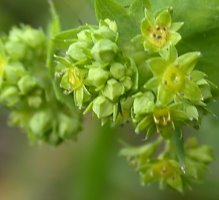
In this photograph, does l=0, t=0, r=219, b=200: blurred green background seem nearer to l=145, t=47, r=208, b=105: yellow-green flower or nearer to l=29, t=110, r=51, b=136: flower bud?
Result: l=29, t=110, r=51, b=136: flower bud

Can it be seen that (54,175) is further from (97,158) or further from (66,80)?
(66,80)

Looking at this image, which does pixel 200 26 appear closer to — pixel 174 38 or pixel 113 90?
pixel 174 38

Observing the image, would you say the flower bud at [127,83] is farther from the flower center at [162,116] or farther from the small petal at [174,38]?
the small petal at [174,38]

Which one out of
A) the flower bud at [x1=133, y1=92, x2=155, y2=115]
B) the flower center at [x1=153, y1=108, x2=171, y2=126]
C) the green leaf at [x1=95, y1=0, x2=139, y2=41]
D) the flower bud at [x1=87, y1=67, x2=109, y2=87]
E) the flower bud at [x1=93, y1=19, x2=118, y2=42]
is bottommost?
the flower center at [x1=153, y1=108, x2=171, y2=126]

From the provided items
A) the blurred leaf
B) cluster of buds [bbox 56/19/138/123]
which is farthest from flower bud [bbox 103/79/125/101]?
the blurred leaf

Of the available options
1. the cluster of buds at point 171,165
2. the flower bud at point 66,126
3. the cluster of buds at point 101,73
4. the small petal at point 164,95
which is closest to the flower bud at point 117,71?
the cluster of buds at point 101,73

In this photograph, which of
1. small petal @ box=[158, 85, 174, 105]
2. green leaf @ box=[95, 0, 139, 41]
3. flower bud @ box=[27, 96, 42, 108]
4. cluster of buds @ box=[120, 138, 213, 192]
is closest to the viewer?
small petal @ box=[158, 85, 174, 105]

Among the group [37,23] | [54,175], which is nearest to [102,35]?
[37,23]
